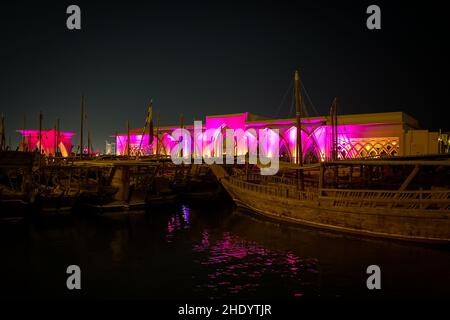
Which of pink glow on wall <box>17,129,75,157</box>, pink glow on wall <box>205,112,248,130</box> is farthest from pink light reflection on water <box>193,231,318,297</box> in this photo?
pink glow on wall <box>17,129,75,157</box>

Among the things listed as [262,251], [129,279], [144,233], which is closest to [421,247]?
[262,251]

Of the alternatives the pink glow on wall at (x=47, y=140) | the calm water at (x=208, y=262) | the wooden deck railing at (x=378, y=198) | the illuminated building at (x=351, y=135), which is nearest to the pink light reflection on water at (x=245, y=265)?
the calm water at (x=208, y=262)

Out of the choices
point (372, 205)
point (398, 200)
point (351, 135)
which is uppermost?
point (351, 135)

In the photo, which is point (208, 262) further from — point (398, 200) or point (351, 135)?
point (351, 135)

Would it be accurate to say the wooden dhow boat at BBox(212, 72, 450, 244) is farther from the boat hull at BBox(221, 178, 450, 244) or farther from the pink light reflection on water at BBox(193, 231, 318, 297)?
the pink light reflection on water at BBox(193, 231, 318, 297)

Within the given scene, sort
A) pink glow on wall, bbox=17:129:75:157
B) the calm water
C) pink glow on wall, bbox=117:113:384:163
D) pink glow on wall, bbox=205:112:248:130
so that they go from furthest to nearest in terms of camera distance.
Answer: pink glow on wall, bbox=17:129:75:157 < pink glow on wall, bbox=205:112:248:130 < pink glow on wall, bbox=117:113:384:163 < the calm water

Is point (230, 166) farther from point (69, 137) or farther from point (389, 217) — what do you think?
point (69, 137)

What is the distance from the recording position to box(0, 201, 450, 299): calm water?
13.2 m

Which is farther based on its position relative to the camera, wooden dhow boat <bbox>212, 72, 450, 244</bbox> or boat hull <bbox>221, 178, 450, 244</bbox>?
wooden dhow boat <bbox>212, 72, 450, 244</bbox>

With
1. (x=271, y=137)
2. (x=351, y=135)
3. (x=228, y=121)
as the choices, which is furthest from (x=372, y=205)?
(x=228, y=121)

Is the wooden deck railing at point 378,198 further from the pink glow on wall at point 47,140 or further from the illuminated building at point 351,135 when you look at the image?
the pink glow on wall at point 47,140

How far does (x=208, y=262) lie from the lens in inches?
648

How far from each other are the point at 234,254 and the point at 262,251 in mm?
1309

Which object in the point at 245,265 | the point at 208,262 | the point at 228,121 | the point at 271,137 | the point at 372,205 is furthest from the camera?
the point at 228,121
